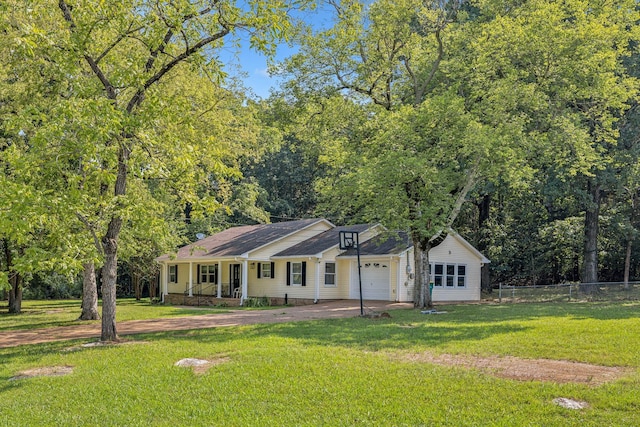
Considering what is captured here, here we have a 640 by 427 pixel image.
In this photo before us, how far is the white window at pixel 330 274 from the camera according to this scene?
26062 millimetres

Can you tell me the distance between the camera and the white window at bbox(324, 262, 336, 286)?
26.1 metres

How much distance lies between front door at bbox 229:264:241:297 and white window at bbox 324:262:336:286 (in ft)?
17.0

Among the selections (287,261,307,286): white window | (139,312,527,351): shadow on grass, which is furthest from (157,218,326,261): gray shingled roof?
(139,312,527,351): shadow on grass

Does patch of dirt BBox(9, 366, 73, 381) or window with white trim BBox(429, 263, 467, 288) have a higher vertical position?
window with white trim BBox(429, 263, 467, 288)

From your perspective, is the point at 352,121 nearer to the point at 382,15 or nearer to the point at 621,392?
the point at 382,15

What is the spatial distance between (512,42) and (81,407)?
55.0ft

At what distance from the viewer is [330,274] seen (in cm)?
2628

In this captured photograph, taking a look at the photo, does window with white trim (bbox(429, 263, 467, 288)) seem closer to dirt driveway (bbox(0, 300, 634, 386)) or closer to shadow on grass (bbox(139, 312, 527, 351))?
shadow on grass (bbox(139, 312, 527, 351))

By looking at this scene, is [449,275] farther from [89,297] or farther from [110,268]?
[110,268]

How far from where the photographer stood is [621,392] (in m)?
6.64

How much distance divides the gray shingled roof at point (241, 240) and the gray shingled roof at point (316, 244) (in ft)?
2.58

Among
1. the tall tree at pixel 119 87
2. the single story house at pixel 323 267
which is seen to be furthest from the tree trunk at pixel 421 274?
the tall tree at pixel 119 87

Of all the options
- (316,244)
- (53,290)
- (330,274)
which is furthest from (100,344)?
(53,290)

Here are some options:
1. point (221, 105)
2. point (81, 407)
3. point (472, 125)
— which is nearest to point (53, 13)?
point (221, 105)
